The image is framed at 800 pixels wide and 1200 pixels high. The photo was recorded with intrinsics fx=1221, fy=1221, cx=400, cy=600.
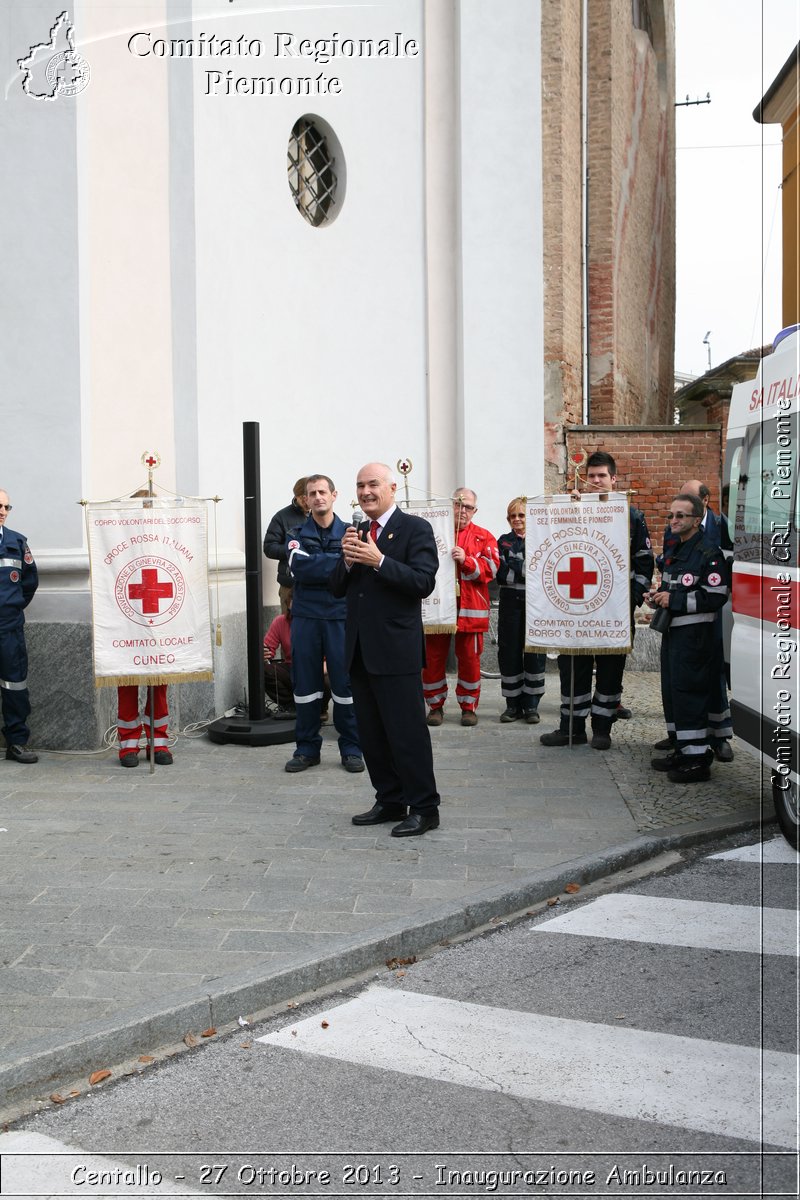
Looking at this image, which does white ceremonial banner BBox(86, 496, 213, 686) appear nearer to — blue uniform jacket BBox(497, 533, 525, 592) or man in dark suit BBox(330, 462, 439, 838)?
man in dark suit BBox(330, 462, 439, 838)

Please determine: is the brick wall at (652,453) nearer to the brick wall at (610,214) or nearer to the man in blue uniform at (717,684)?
the brick wall at (610,214)

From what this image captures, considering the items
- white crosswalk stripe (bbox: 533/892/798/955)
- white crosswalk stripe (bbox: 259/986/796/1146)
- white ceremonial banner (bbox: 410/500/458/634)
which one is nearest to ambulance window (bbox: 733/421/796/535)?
white crosswalk stripe (bbox: 533/892/798/955)

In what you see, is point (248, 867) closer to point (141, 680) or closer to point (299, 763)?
point (299, 763)

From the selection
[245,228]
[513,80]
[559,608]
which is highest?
[513,80]

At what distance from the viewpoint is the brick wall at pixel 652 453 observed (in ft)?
46.9

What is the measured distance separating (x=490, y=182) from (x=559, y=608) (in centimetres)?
652

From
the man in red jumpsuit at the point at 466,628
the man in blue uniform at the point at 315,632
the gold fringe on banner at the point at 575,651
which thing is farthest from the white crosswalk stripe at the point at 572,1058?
the man in red jumpsuit at the point at 466,628

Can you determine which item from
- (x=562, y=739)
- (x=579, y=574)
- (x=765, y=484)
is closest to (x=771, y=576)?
(x=765, y=484)

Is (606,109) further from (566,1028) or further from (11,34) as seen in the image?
(566,1028)

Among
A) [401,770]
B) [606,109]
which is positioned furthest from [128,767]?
[606,109]

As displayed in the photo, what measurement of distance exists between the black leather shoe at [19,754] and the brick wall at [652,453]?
7.74 m

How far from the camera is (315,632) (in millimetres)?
8781

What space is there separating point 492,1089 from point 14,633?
618 centimetres

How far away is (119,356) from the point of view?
1009cm
